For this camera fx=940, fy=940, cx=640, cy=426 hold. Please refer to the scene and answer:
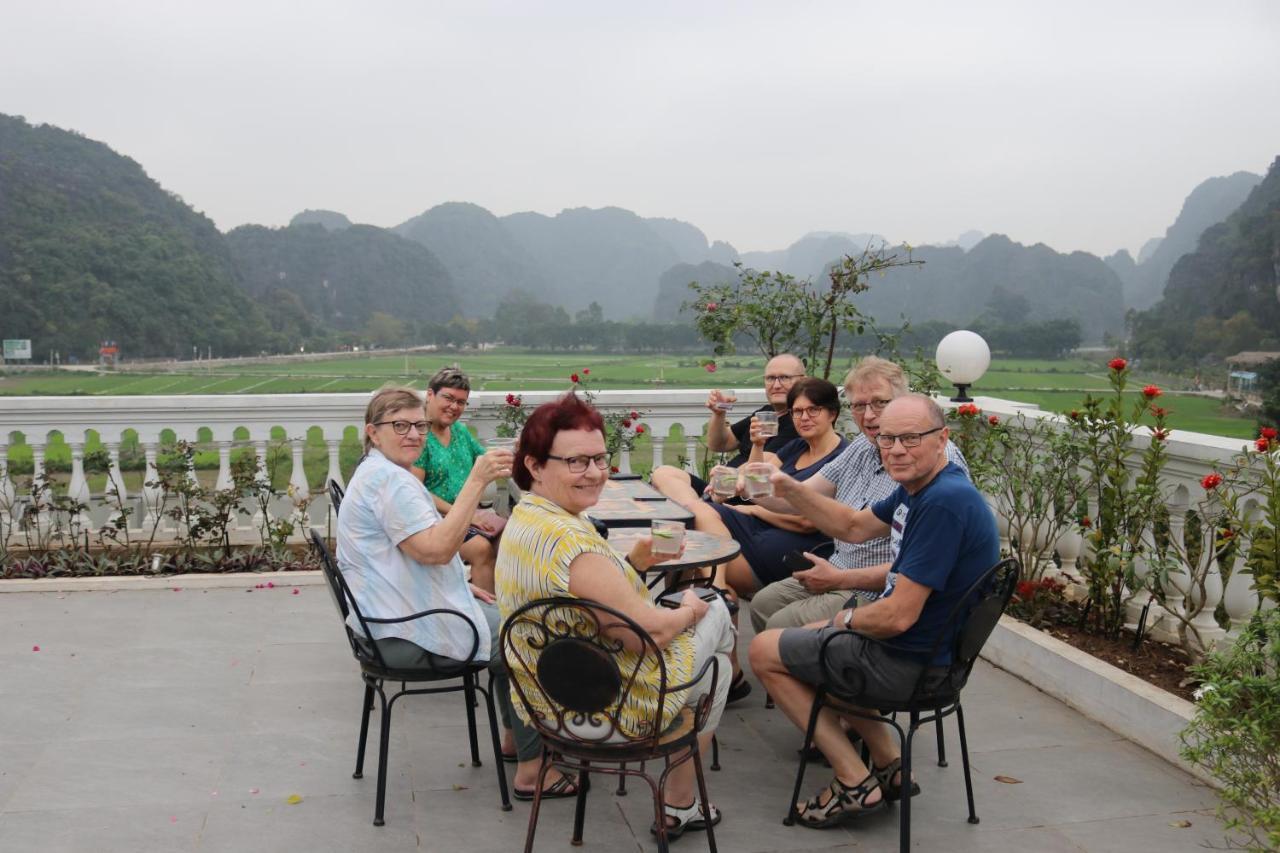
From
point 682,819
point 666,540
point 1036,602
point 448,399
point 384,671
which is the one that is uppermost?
point 448,399

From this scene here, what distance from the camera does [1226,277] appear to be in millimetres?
19781

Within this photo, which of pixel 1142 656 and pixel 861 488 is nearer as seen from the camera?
pixel 861 488

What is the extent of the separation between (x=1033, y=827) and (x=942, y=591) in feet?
2.73

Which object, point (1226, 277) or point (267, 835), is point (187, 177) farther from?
point (267, 835)

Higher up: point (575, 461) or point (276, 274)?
point (276, 274)

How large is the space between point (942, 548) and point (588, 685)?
3.10ft

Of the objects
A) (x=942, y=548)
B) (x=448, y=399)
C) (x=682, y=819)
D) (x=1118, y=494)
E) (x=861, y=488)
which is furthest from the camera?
(x=448, y=399)

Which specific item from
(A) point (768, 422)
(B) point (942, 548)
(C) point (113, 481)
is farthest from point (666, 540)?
(C) point (113, 481)

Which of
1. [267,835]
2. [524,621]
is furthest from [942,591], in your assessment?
[267,835]

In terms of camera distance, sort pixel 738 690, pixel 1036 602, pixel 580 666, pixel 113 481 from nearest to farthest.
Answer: pixel 580 666
pixel 738 690
pixel 1036 602
pixel 113 481

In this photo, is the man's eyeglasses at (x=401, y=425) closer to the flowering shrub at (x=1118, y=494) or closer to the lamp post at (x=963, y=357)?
the flowering shrub at (x=1118, y=494)

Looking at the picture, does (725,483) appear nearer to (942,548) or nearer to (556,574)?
(942,548)

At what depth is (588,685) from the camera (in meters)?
2.12

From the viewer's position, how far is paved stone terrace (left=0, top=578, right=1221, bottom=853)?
8.63 feet
